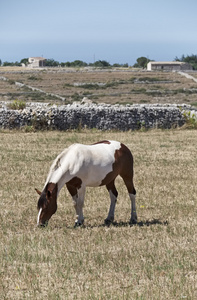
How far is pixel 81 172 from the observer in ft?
28.0

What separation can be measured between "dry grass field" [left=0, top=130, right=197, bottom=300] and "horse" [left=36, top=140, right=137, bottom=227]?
0.30 m

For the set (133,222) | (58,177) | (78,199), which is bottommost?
(133,222)

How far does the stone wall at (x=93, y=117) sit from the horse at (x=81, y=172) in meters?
14.4

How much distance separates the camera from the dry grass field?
6105 millimetres

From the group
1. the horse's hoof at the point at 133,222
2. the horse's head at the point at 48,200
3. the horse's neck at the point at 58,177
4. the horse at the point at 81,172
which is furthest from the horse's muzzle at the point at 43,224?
the horse's hoof at the point at 133,222

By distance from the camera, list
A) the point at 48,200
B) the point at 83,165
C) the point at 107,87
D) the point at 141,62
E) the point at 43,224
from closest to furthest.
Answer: the point at 48,200 < the point at 43,224 < the point at 83,165 < the point at 107,87 < the point at 141,62

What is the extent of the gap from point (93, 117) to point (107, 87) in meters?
58.5

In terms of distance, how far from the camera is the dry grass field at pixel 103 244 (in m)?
6.11

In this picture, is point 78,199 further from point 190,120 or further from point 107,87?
point 107,87

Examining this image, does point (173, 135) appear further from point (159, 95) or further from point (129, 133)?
point (159, 95)

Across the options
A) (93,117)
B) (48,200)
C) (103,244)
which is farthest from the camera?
(93,117)

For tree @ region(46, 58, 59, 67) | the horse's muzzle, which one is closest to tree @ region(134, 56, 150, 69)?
tree @ region(46, 58, 59, 67)

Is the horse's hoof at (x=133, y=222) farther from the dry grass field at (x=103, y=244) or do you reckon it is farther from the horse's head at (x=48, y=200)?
the horse's head at (x=48, y=200)

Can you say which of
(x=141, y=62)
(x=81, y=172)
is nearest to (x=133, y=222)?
(x=81, y=172)
